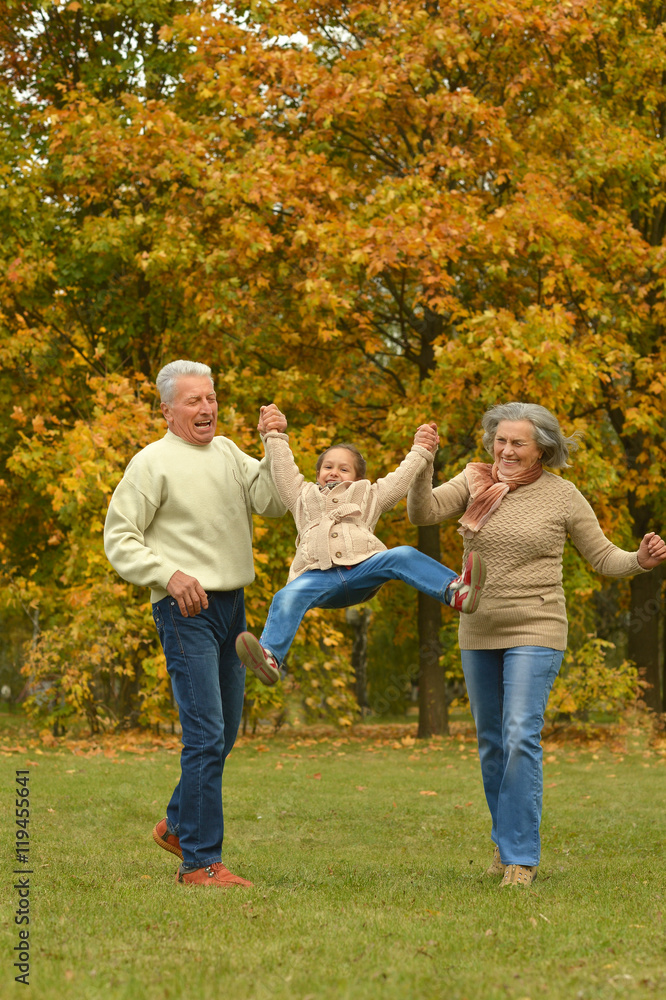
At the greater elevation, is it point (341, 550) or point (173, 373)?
point (173, 373)

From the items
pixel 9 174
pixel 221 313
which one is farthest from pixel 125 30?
pixel 221 313

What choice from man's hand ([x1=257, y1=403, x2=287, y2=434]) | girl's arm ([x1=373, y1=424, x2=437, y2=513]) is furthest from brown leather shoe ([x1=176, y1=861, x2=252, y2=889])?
man's hand ([x1=257, y1=403, x2=287, y2=434])

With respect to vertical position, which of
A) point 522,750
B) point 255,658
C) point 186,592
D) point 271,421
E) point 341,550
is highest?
point 271,421

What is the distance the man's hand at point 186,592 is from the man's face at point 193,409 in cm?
73

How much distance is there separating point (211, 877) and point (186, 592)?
4.34ft

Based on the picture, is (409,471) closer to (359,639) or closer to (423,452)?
(423,452)

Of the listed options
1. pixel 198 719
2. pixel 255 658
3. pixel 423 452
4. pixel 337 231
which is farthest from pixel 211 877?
pixel 337 231

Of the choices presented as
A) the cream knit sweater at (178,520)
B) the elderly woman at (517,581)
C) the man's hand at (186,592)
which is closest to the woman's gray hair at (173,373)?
the cream knit sweater at (178,520)

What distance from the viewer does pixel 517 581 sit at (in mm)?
5414

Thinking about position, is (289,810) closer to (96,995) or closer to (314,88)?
(96,995)

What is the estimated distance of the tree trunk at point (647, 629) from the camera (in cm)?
1675

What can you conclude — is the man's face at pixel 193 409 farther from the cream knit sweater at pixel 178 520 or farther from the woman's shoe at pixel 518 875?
the woman's shoe at pixel 518 875

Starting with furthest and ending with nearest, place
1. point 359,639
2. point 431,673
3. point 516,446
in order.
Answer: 1. point 359,639
2. point 431,673
3. point 516,446

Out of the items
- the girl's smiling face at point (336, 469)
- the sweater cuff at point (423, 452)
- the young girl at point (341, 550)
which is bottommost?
the young girl at point (341, 550)
